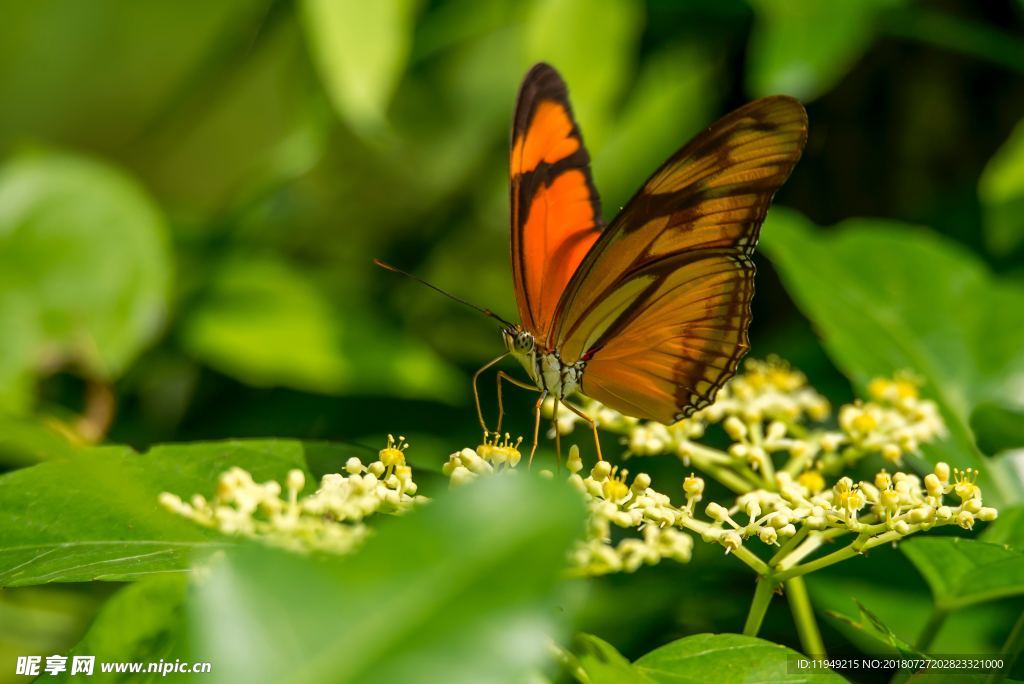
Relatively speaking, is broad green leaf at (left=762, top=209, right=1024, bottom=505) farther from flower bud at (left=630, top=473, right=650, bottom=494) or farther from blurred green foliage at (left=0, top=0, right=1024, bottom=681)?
flower bud at (left=630, top=473, right=650, bottom=494)

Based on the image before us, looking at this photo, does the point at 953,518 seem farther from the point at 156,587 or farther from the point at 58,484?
the point at 58,484

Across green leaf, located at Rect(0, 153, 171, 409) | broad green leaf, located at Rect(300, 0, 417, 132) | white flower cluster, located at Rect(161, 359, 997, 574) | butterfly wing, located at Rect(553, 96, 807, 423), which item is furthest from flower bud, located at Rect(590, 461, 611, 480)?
green leaf, located at Rect(0, 153, 171, 409)

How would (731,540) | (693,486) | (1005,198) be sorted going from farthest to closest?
(1005,198) < (693,486) < (731,540)

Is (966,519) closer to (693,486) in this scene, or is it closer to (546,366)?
(693,486)

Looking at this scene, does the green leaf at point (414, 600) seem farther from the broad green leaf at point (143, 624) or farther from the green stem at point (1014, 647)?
the green stem at point (1014, 647)

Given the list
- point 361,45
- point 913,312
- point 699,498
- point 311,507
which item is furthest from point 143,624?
point 913,312

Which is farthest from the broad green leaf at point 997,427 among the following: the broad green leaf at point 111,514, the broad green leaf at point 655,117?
the broad green leaf at point 655,117
